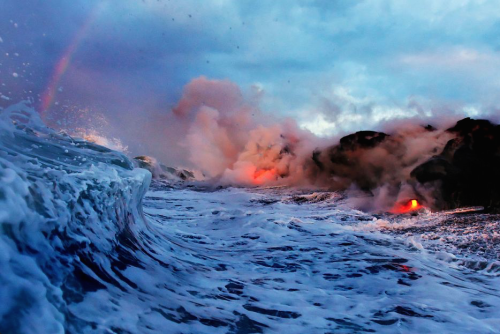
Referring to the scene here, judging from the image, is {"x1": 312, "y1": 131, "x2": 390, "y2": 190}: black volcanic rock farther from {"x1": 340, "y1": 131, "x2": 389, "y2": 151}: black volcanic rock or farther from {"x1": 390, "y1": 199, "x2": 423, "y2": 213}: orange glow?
{"x1": 390, "y1": 199, "x2": 423, "y2": 213}: orange glow

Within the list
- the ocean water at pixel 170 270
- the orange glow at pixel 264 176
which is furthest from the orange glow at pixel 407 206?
the orange glow at pixel 264 176

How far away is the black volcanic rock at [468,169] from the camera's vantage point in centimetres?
1361

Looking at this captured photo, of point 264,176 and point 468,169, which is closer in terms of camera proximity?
point 468,169

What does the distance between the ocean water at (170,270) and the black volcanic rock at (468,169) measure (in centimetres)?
564

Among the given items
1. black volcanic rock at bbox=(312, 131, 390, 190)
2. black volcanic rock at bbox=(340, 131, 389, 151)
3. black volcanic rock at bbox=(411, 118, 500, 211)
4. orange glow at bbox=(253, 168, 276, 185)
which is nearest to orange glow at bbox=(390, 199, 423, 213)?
black volcanic rock at bbox=(411, 118, 500, 211)

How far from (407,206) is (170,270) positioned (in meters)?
11.2

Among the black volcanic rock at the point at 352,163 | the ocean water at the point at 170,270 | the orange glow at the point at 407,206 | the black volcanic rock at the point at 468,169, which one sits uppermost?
the black volcanic rock at the point at 352,163

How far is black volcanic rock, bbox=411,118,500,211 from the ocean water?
5.64 meters

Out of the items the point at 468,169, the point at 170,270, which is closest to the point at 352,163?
the point at 468,169

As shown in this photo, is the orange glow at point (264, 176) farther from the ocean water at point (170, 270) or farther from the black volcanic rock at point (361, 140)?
the ocean water at point (170, 270)

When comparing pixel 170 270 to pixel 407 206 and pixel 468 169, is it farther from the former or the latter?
pixel 468 169

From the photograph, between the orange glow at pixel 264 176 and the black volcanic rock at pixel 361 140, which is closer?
the black volcanic rock at pixel 361 140

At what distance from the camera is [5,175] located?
11.3 ft

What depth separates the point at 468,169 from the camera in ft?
47.3
